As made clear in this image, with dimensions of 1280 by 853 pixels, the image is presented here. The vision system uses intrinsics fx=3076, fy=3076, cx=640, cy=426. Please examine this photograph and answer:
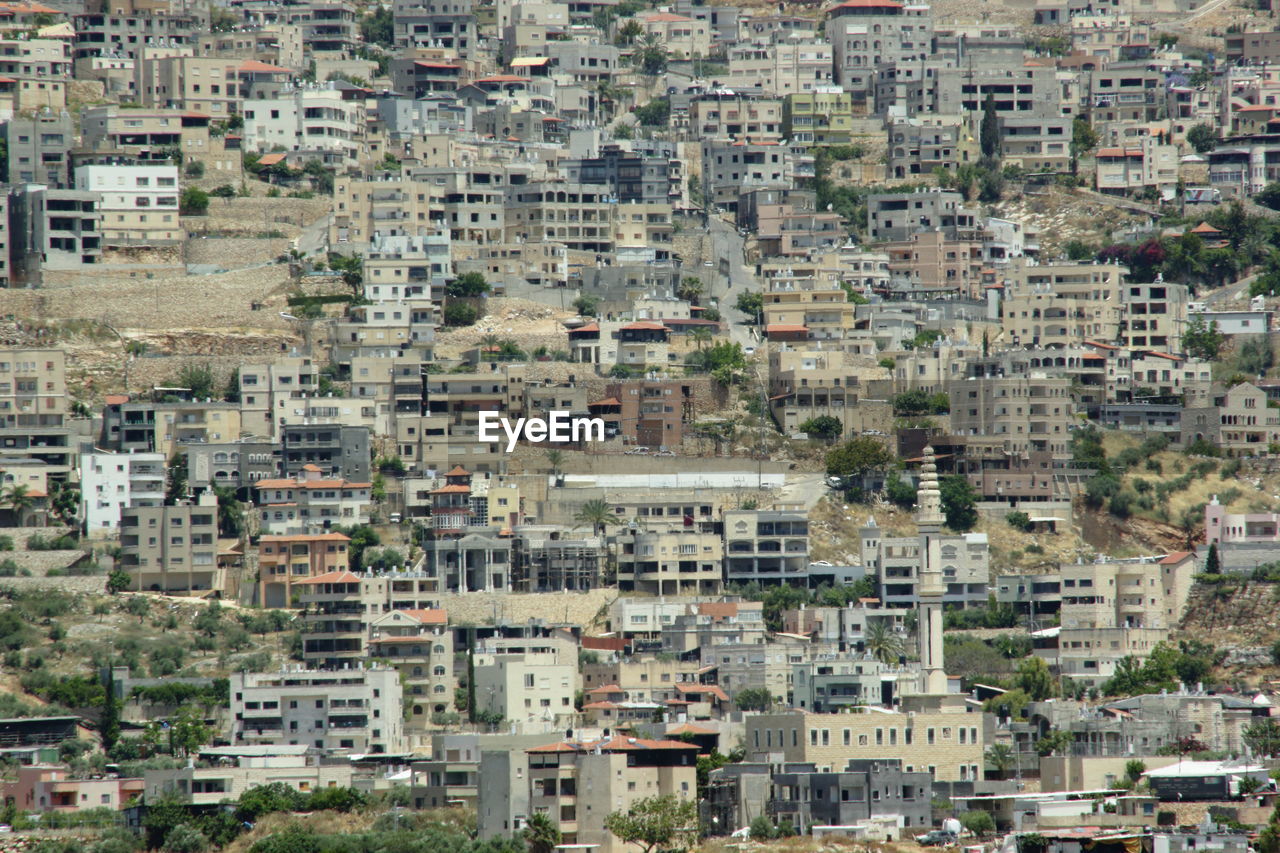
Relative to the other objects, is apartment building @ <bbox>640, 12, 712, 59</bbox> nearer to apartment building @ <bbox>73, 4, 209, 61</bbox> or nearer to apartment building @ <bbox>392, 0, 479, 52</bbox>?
apartment building @ <bbox>392, 0, 479, 52</bbox>

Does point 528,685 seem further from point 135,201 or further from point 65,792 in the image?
point 135,201

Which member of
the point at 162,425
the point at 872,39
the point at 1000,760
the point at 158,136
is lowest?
the point at 1000,760

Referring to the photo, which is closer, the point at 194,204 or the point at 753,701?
the point at 753,701

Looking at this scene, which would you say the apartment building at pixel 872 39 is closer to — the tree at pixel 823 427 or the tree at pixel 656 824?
the tree at pixel 823 427

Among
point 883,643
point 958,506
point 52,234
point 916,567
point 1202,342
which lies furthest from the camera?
point 1202,342

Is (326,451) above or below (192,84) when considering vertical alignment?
below

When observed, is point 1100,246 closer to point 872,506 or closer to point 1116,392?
point 1116,392

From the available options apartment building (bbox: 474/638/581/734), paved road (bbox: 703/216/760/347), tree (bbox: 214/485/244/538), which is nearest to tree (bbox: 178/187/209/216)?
paved road (bbox: 703/216/760/347)

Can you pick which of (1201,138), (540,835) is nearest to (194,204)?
(1201,138)
